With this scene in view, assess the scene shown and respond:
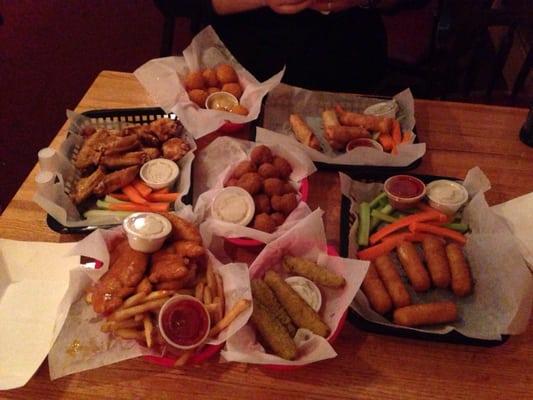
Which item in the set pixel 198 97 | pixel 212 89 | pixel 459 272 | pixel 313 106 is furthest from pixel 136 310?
pixel 313 106

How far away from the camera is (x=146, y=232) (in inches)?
54.1

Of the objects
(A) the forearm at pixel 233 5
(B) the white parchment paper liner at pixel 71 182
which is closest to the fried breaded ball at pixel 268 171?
(B) the white parchment paper liner at pixel 71 182

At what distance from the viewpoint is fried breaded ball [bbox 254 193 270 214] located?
1669 millimetres

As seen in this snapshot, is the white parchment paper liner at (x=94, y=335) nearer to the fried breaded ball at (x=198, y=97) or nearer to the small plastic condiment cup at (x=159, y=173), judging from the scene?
the small plastic condiment cup at (x=159, y=173)

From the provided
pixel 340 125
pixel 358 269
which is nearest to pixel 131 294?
pixel 358 269

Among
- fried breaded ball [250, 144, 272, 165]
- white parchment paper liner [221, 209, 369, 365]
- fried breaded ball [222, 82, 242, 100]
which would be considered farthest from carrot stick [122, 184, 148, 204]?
fried breaded ball [222, 82, 242, 100]

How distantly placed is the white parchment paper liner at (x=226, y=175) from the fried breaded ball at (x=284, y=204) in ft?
0.07

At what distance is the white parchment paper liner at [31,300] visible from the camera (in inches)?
50.8

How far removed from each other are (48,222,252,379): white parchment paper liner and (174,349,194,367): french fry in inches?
2.1

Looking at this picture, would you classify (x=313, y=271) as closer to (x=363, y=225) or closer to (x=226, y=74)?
(x=363, y=225)

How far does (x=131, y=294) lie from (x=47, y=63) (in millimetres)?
3047

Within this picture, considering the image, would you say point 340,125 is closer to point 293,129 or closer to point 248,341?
point 293,129

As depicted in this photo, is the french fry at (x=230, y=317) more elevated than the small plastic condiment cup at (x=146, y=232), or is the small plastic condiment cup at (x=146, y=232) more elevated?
the small plastic condiment cup at (x=146, y=232)

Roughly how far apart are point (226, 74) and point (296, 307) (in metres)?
1.14
